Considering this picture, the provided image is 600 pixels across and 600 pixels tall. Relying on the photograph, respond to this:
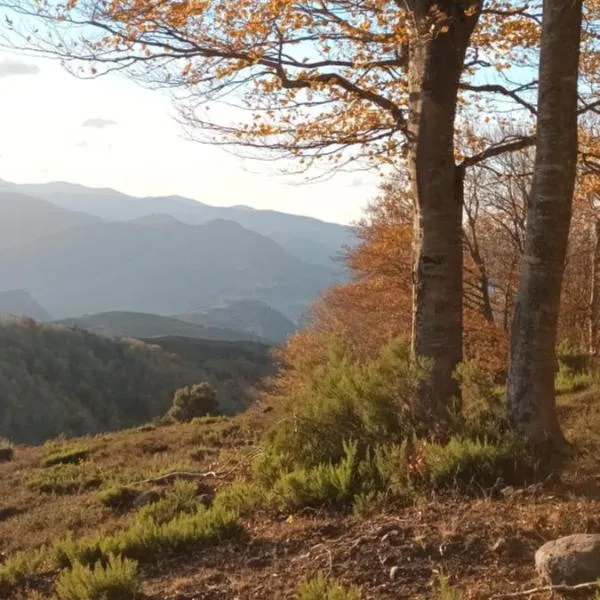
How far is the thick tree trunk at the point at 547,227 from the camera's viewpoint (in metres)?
5.09

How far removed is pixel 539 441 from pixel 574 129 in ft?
7.52

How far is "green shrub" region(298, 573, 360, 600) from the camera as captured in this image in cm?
331

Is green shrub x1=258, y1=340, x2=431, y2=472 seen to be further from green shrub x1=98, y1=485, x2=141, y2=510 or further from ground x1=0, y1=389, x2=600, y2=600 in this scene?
green shrub x1=98, y1=485, x2=141, y2=510

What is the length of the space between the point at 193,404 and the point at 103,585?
23.3m

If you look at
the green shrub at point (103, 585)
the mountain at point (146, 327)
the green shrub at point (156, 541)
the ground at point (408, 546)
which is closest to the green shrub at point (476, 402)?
the ground at point (408, 546)

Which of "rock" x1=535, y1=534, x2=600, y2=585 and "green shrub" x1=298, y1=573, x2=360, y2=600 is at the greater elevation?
"rock" x1=535, y1=534, x2=600, y2=585

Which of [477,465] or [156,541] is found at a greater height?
[477,465]

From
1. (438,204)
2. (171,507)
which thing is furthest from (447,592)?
(438,204)

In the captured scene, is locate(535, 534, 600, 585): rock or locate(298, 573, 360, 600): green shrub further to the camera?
locate(298, 573, 360, 600): green shrub

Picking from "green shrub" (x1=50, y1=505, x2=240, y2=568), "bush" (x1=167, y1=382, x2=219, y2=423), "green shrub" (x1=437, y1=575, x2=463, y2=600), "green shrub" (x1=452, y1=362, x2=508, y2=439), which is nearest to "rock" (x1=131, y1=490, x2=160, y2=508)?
"green shrub" (x1=50, y1=505, x2=240, y2=568)

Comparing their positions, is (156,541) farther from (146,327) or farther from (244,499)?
(146,327)

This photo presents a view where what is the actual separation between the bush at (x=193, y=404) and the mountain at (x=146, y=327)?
136459mm

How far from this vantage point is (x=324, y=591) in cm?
356

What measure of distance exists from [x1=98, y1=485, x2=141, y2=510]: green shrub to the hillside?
5873 cm
